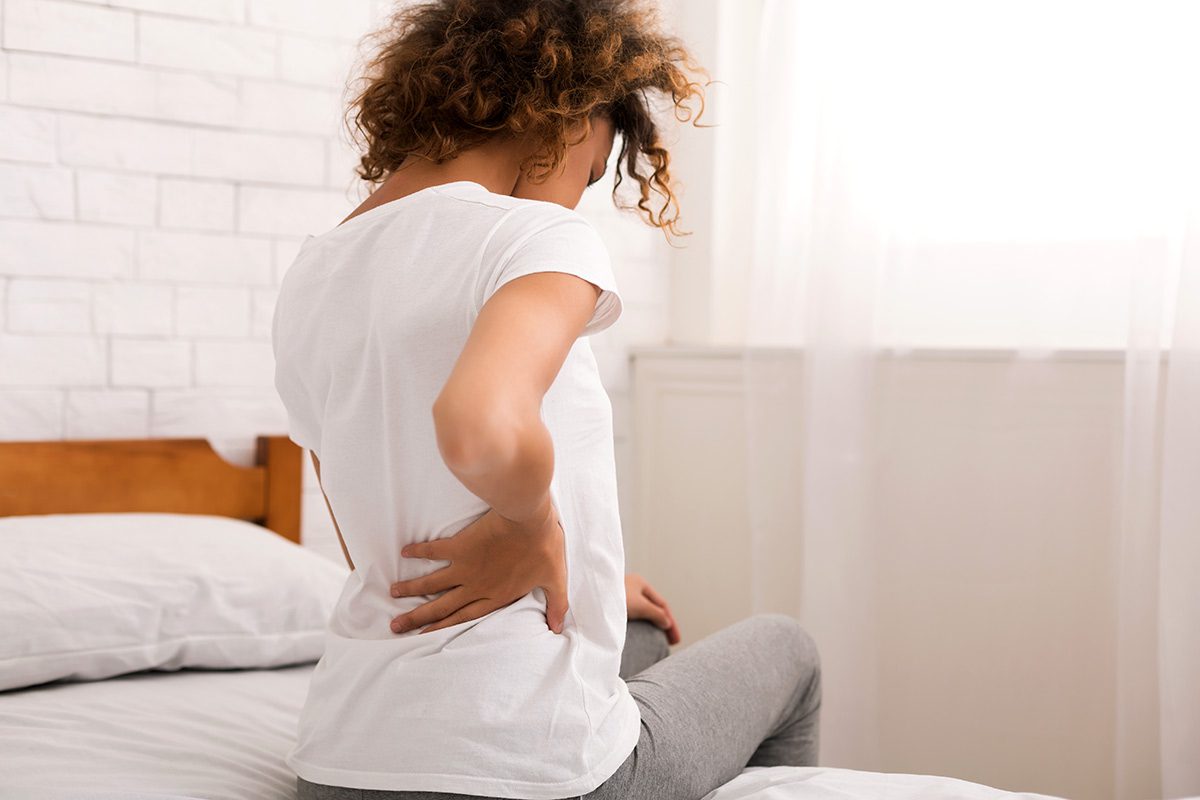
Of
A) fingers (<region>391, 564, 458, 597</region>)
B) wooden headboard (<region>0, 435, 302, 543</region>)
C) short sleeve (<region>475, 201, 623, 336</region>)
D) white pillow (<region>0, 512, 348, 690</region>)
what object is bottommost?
white pillow (<region>0, 512, 348, 690</region>)

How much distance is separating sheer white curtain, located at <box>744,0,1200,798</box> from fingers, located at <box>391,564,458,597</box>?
3.54ft

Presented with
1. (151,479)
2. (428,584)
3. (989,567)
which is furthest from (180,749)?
(989,567)

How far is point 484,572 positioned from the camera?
0.87 m

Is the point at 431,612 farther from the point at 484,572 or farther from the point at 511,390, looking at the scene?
the point at 511,390

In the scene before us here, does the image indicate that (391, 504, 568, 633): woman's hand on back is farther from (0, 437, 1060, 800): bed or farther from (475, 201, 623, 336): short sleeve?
(0, 437, 1060, 800): bed

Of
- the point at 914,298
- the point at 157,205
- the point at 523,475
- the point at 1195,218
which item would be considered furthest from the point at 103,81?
the point at 1195,218

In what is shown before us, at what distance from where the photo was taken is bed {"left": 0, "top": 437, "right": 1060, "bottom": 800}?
1043mm

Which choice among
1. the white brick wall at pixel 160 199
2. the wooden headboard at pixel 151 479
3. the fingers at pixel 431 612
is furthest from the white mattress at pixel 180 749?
the white brick wall at pixel 160 199

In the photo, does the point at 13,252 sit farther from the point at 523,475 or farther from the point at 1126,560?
the point at 1126,560

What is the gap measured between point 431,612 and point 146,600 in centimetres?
75

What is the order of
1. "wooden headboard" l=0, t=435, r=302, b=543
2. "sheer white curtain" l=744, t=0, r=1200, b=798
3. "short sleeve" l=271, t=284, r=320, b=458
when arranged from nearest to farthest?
"short sleeve" l=271, t=284, r=320, b=458 < "sheer white curtain" l=744, t=0, r=1200, b=798 < "wooden headboard" l=0, t=435, r=302, b=543

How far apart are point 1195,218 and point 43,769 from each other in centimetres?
150

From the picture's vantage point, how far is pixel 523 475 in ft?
2.27

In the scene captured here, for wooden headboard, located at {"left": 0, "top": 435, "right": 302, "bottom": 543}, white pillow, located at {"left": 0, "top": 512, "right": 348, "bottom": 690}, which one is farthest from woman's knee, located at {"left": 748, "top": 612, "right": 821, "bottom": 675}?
wooden headboard, located at {"left": 0, "top": 435, "right": 302, "bottom": 543}
